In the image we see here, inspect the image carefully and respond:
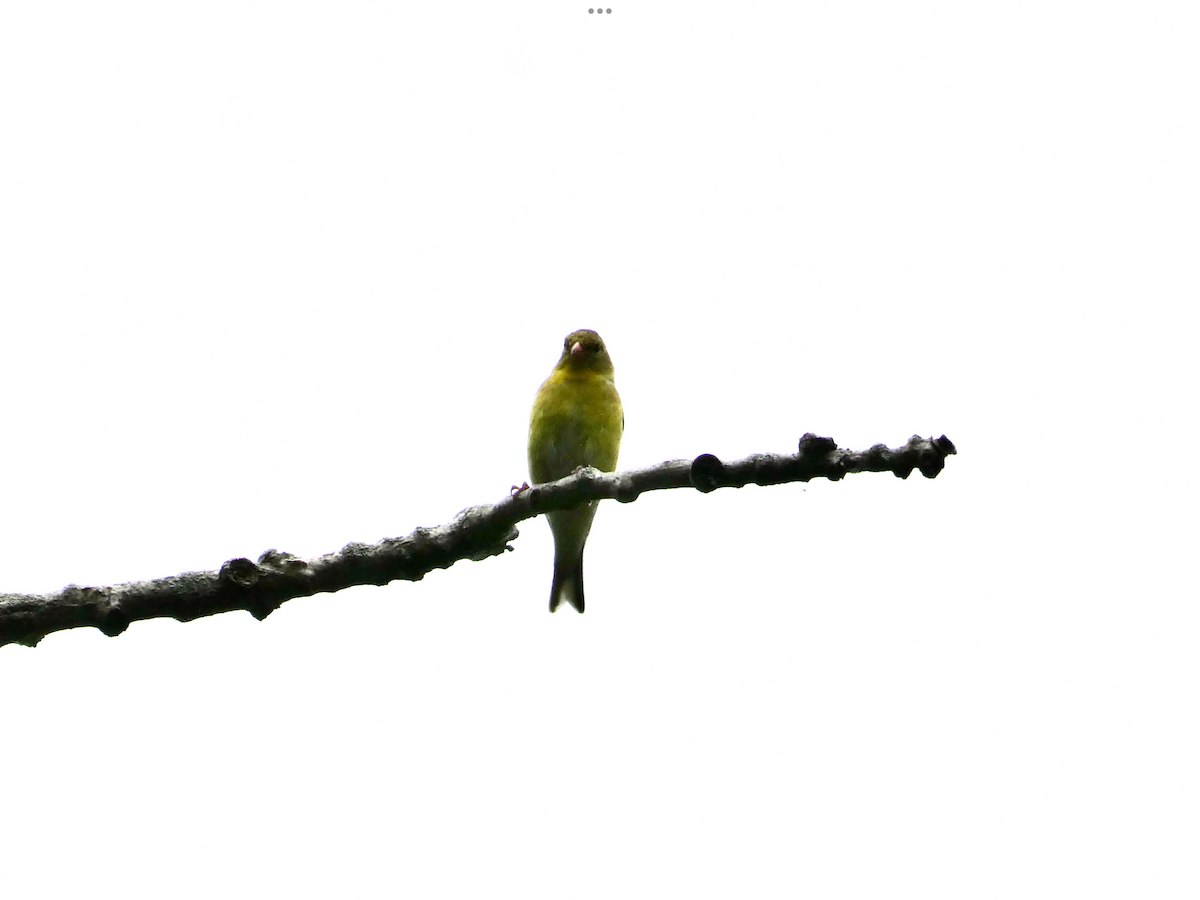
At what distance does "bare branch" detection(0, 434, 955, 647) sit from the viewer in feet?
10.3

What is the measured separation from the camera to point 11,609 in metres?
3.60

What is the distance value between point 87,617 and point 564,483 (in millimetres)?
1564

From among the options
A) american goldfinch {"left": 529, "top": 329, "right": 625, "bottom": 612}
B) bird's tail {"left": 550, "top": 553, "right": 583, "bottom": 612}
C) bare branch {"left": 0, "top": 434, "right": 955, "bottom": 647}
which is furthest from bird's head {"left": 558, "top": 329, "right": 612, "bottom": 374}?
bare branch {"left": 0, "top": 434, "right": 955, "bottom": 647}

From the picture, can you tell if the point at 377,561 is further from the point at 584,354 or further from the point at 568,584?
the point at 568,584

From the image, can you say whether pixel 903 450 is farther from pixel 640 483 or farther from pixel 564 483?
pixel 564 483

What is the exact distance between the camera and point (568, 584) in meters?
8.01

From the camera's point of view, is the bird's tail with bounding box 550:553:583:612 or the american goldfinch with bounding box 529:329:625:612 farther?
the bird's tail with bounding box 550:553:583:612

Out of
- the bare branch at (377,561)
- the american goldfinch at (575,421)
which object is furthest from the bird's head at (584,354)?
the bare branch at (377,561)

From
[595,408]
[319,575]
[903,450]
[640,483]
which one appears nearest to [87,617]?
[319,575]

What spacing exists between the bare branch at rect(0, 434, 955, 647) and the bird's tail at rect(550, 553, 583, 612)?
3.76 metres

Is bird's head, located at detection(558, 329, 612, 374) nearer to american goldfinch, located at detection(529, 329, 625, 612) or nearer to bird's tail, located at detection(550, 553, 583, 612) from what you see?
american goldfinch, located at detection(529, 329, 625, 612)

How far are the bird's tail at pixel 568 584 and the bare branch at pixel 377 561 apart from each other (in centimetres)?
376

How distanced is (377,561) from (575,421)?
3.43m

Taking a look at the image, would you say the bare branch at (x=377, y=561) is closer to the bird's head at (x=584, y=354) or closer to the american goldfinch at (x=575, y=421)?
the american goldfinch at (x=575, y=421)
